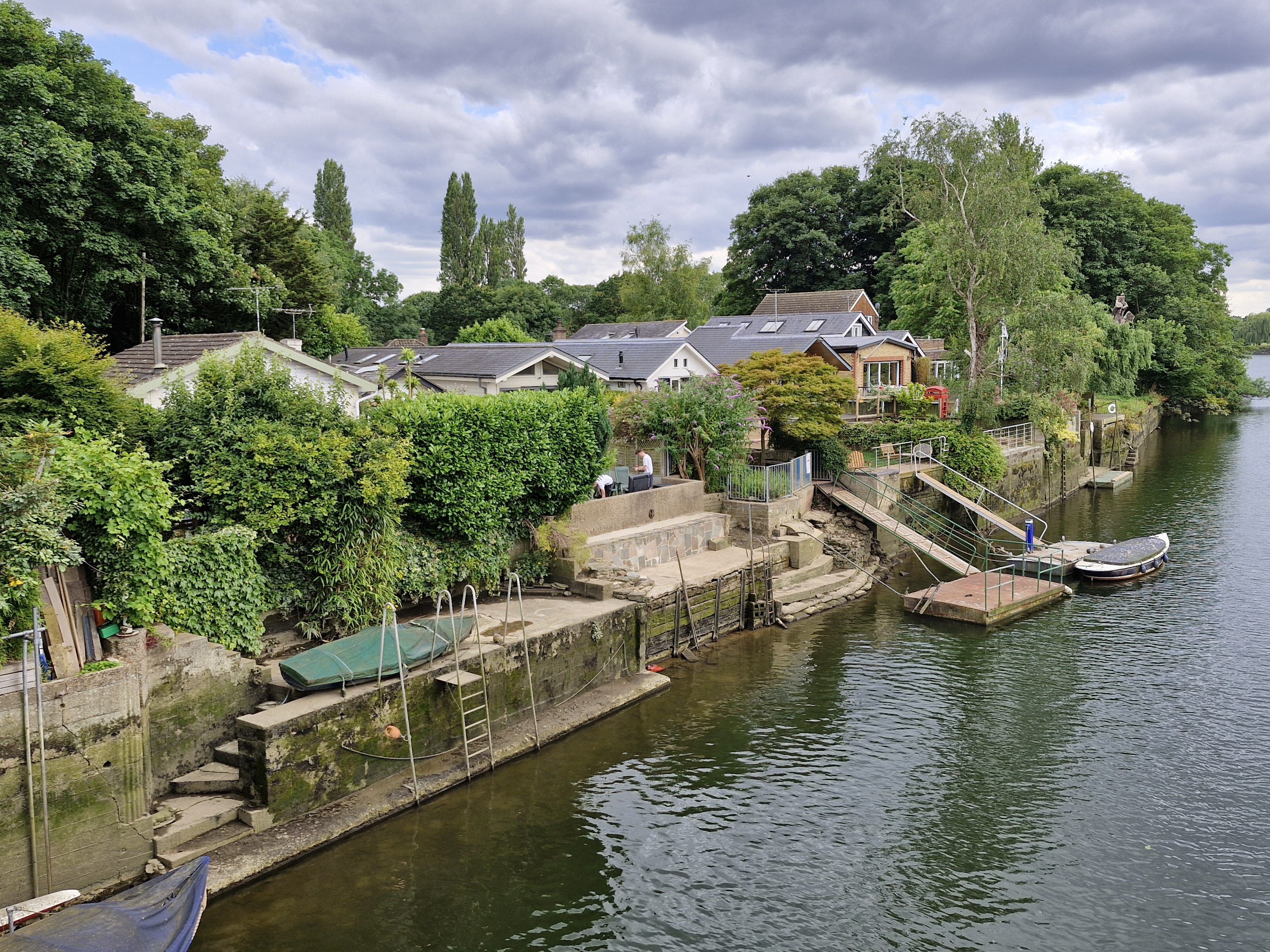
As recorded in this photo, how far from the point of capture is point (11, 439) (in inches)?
568

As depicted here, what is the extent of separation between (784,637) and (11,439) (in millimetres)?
19945

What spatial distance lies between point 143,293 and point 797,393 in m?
23.1

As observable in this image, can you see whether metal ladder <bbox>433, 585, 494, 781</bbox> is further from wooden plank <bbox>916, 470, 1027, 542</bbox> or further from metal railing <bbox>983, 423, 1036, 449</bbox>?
metal railing <bbox>983, 423, 1036, 449</bbox>

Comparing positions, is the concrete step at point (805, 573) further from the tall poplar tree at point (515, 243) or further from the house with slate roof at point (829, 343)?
the tall poplar tree at point (515, 243)

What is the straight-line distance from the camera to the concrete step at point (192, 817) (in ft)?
47.7

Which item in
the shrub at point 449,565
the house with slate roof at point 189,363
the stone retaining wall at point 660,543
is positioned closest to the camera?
the shrub at point 449,565

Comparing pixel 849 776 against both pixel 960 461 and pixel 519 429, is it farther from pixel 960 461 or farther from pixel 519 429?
pixel 960 461

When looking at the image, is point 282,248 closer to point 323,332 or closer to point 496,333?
point 323,332

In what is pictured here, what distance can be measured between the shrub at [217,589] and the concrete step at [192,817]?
9.35 ft

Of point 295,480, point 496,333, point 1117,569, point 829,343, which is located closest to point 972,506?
point 1117,569

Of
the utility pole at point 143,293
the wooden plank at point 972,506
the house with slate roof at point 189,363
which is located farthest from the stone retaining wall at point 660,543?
the utility pole at point 143,293

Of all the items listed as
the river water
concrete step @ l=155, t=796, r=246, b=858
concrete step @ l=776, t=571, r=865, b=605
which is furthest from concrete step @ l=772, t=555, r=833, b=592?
concrete step @ l=155, t=796, r=246, b=858

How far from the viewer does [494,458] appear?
2273cm

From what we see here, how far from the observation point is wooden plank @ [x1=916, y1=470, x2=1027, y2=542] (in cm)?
3703
